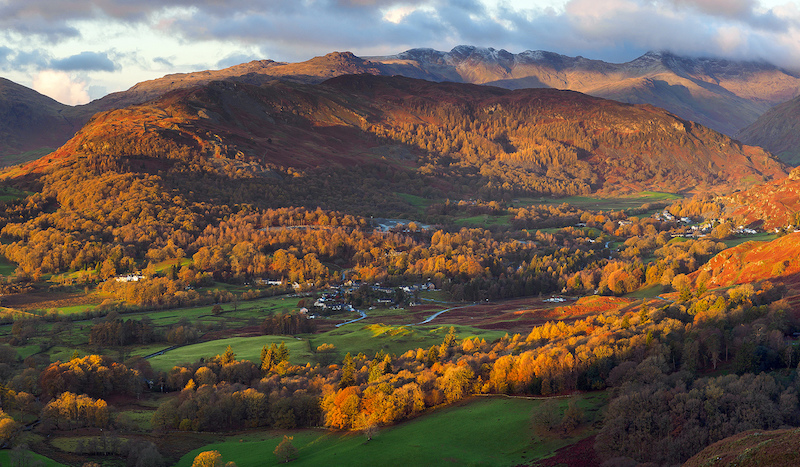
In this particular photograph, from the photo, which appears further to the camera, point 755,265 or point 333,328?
point 333,328

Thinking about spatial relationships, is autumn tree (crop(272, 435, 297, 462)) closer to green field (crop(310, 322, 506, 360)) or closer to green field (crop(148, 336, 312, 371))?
green field (crop(148, 336, 312, 371))

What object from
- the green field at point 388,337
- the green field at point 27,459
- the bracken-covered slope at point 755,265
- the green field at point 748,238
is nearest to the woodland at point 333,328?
the bracken-covered slope at point 755,265

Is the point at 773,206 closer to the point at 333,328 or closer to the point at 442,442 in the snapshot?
the point at 333,328

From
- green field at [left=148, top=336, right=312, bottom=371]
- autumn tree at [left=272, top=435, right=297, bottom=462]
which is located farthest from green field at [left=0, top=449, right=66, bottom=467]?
green field at [left=148, top=336, right=312, bottom=371]

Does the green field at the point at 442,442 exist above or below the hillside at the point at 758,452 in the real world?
below

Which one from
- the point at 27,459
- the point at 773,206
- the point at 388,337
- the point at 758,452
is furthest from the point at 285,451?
the point at 773,206

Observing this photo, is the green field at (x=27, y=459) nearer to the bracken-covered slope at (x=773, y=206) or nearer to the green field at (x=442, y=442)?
the green field at (x=442, y=442)

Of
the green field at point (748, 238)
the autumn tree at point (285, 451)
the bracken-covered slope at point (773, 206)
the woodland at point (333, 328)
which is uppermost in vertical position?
the bracken-covered slope at point (773, 206)

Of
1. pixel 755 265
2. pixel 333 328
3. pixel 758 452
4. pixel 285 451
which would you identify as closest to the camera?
pixel 758 452
